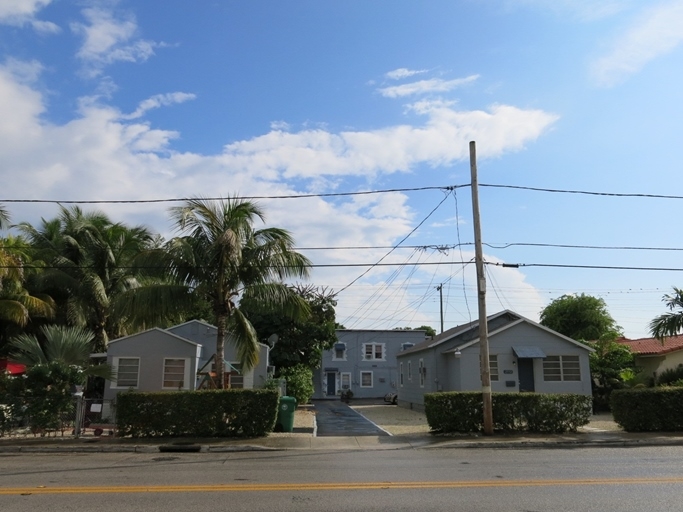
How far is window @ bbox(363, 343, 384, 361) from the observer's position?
50188mm

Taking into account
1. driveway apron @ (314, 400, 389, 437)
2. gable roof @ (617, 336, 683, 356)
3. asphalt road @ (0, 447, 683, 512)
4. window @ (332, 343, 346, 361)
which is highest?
window @ (332, 343, 346, 361)

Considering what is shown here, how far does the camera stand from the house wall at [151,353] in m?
23.7

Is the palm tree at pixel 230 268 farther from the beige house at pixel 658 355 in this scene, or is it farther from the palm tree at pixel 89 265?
the beige house at pixel 658 355

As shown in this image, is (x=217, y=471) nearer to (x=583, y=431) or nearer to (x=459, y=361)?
(x=583, y=431)

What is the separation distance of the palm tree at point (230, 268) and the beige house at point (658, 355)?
19867 millimetres

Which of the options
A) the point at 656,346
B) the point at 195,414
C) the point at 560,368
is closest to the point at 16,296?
the point at 195,414

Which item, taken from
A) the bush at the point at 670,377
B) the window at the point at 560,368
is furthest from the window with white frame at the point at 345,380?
the bush at the point at 670,377

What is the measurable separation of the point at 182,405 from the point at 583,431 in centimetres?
1215

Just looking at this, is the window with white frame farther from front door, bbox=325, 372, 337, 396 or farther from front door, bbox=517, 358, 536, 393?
front door, bbox=517, 358, 536, 393

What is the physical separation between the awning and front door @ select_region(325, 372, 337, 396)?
984 inches

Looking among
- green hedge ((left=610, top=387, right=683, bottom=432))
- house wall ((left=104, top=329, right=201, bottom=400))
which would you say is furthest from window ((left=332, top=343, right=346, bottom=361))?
green hedge ((left=610, top=387, right=683, bottom=432))

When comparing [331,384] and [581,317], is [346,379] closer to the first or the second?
[331,384]

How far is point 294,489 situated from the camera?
926cm

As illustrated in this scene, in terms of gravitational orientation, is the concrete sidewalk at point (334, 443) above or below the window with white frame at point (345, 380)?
below
